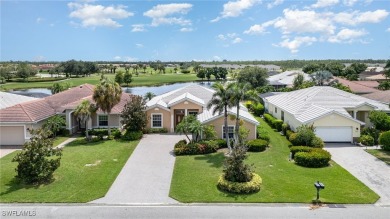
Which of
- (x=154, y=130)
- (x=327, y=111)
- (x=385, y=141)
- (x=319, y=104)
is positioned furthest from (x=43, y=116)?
(x=385, y=141)

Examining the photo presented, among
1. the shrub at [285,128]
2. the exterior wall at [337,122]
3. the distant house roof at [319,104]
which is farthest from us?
the shrub at [285,128]

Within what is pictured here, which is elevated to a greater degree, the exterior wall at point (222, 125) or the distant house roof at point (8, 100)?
the distant house roof at point (8, 100)

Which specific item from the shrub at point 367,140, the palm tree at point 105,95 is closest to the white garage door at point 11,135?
the palm tree at point 105,95

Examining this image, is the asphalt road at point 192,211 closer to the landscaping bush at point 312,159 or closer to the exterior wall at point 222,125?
the landscaping bush at point 312,159

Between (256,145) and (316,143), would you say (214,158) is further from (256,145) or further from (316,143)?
(316,143)

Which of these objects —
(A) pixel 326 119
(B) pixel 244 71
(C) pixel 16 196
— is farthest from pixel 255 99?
(B) pixel 244 71

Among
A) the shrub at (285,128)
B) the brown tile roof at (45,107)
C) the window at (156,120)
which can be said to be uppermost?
the brown tile roof at (45,107)

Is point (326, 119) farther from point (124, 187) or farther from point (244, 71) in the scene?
point (244, 71)
